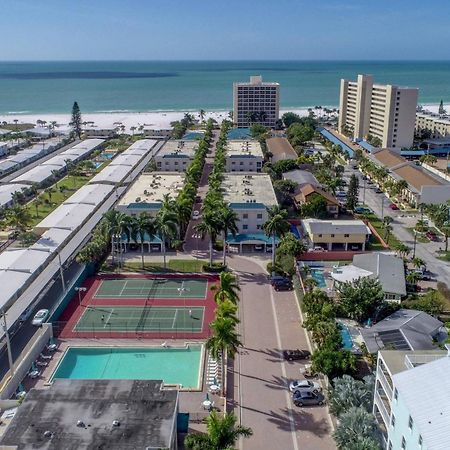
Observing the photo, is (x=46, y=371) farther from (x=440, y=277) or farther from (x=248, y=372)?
(x=440, y=277)

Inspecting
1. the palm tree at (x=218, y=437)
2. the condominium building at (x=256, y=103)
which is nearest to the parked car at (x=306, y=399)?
the palm tree at (x=218, y=437)

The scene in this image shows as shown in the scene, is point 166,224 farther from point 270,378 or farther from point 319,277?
point 270,378

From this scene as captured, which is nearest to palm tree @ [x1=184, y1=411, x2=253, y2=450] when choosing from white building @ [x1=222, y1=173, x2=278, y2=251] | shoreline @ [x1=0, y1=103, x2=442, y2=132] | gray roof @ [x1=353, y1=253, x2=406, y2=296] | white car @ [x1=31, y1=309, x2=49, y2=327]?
white car @ [x1=31, y1=309, x2=49, y2=327]

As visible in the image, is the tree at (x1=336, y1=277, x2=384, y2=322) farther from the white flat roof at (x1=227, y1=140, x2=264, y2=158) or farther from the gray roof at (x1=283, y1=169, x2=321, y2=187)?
the white flat roof at (x1=227, y1=140, x2=264, y2=158)

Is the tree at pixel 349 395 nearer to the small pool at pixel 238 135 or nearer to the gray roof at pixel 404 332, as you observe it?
the gray roof at pixel 404 332

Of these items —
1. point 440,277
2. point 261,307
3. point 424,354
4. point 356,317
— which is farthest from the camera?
point 440,277

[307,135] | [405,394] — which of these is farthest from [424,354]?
[307,135]
